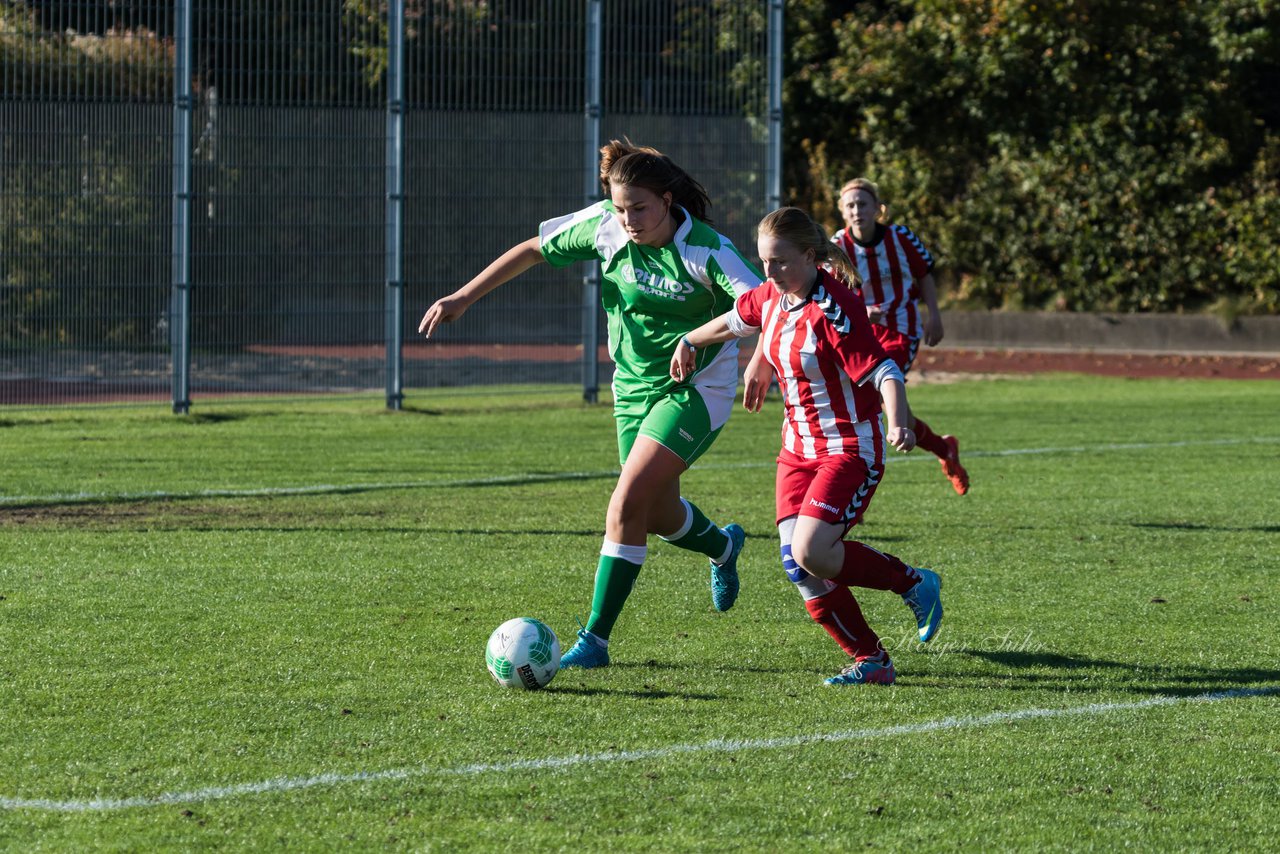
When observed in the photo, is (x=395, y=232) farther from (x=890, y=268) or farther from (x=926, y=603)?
(x=926, y=603)

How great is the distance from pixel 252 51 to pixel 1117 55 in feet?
46.4

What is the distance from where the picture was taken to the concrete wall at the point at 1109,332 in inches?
874

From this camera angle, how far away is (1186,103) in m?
23.5

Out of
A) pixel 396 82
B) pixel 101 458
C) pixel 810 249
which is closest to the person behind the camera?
pixel 810 249

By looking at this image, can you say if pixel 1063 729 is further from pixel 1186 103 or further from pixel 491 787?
pixel 1186 103

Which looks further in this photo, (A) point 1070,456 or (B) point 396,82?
(B) point 396,82

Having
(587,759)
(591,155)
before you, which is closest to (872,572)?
(587,759)

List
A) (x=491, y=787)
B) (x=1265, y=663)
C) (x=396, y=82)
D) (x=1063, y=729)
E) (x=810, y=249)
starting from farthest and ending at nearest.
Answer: (x=396, y=82) → (x=1265, y=663) → (x=810, y=249) → (x=1063, y=729) → (x=491, y=787)

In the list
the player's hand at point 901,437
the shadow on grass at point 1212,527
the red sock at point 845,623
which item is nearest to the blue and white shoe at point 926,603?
the red sock at point 845,623

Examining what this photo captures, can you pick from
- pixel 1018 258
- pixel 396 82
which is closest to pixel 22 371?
pixel 396 82

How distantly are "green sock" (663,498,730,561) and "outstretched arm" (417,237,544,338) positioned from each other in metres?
1.07

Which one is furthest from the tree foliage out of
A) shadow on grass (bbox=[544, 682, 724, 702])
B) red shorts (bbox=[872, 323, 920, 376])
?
shadow on grass (bbox=[544, 682, 724, 702])

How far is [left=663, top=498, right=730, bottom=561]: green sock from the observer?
20.6 ft

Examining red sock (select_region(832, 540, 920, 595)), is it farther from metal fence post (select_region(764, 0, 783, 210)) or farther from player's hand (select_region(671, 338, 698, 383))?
metal fence post (select_region(764, 0, 783, 210))
